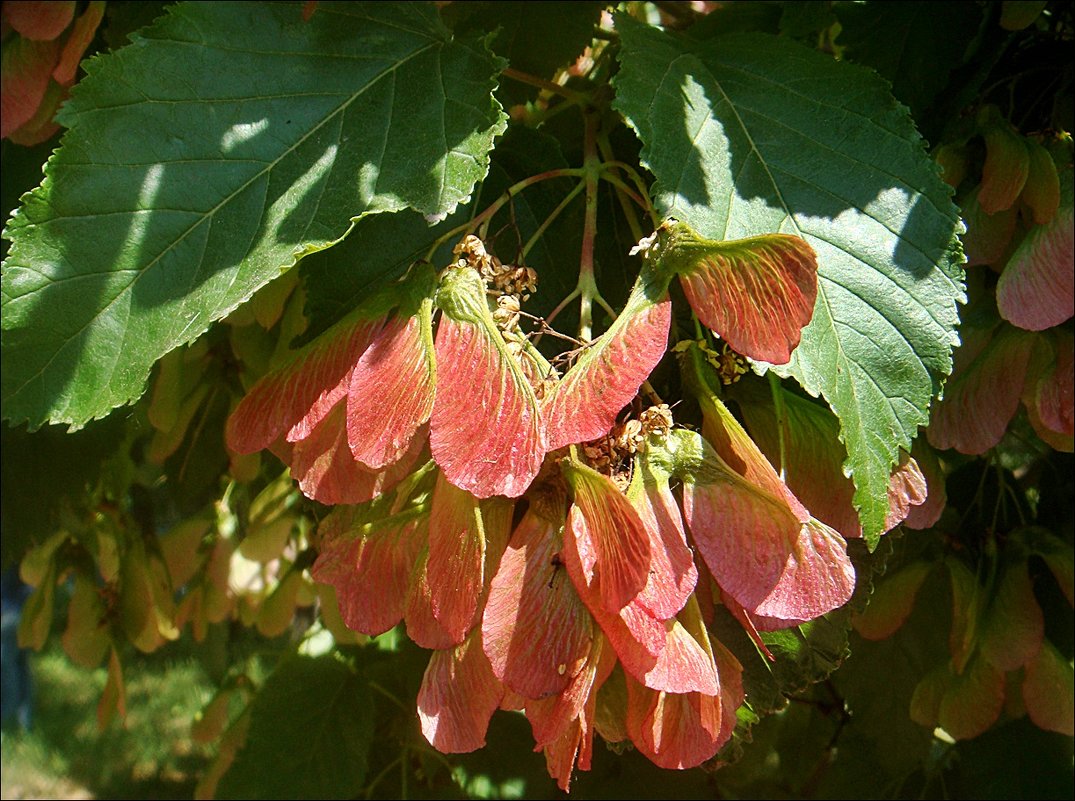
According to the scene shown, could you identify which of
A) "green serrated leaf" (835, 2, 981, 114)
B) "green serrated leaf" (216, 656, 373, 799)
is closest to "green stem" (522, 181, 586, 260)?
"green serrated leaf" (835, 2, 981, 114)

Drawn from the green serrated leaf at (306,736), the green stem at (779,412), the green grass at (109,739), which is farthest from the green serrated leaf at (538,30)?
the green grass at (109,739)

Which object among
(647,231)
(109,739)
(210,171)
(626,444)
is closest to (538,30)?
(647,231)

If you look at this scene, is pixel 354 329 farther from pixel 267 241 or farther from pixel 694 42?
pixel 694 42

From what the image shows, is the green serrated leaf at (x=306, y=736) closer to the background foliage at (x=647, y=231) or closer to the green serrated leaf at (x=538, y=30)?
the background foliage at (x=647, y=231)

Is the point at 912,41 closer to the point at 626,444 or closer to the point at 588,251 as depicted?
the point at 588,251

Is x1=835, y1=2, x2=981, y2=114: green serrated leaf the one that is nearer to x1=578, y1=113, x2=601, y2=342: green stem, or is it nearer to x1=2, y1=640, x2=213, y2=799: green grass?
x1=578, y1=113, x2=601, y2=342: green stem

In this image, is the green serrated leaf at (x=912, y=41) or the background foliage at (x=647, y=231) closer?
the background foliage at (x=647, y=231)
